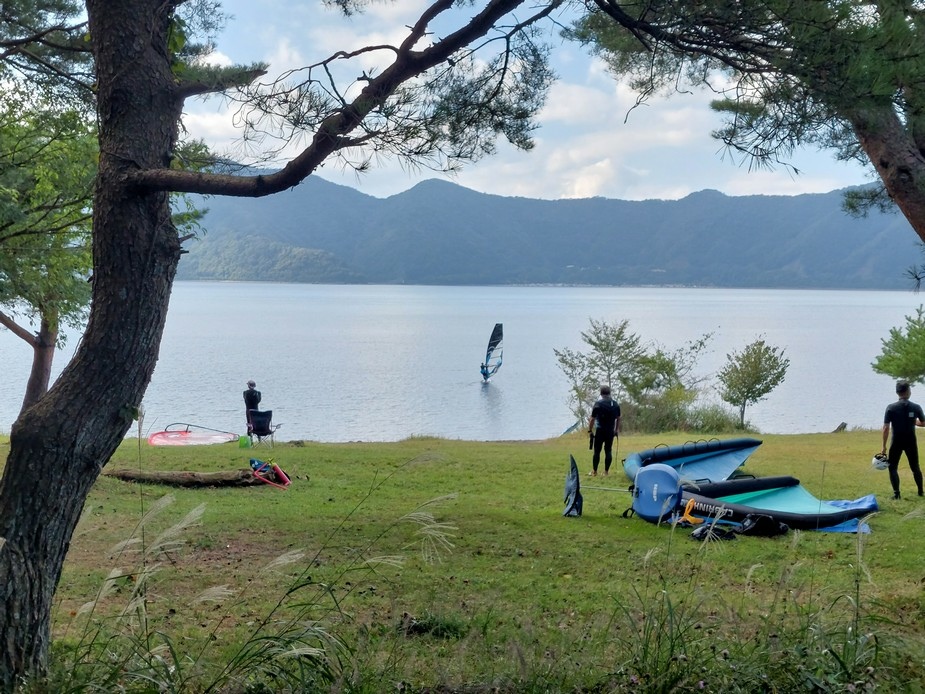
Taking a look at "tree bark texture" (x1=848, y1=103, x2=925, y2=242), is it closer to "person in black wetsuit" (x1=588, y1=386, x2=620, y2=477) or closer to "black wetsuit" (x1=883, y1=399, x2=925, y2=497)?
"black wetsuit" (x1=883, y1=399, x2=925, y2=497)

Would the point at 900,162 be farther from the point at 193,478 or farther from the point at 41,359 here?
the point at 41,359

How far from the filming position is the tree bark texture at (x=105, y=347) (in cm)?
335

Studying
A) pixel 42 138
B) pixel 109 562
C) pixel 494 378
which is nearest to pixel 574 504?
pixel 109 562

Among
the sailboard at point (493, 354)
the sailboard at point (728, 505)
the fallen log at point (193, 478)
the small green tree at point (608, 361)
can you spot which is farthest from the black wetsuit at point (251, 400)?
the sailboard at point (493, 354)

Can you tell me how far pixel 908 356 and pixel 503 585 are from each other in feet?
118

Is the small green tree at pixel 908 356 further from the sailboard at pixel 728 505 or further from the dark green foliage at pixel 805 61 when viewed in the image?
the dark green foliage at pixel 805 61

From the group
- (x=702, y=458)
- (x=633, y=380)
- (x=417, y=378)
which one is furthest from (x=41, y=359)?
(x=417, y=378)

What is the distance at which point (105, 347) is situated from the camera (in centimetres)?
367

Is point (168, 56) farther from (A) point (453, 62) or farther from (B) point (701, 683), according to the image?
(B) point (701, 683)

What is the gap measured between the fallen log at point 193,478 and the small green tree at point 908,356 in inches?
1322

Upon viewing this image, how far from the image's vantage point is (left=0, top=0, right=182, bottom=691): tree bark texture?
11.0 ft

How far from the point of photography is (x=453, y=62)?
4.78 metres

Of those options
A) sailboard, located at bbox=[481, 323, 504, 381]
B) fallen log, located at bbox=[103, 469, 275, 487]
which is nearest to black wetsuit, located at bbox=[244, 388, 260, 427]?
fallen log, located at bbox=[103, 469, 275, 487]

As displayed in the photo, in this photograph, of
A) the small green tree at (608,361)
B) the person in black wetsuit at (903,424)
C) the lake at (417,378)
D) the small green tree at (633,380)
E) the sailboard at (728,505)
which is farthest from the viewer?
the small green tree at (608,361)
